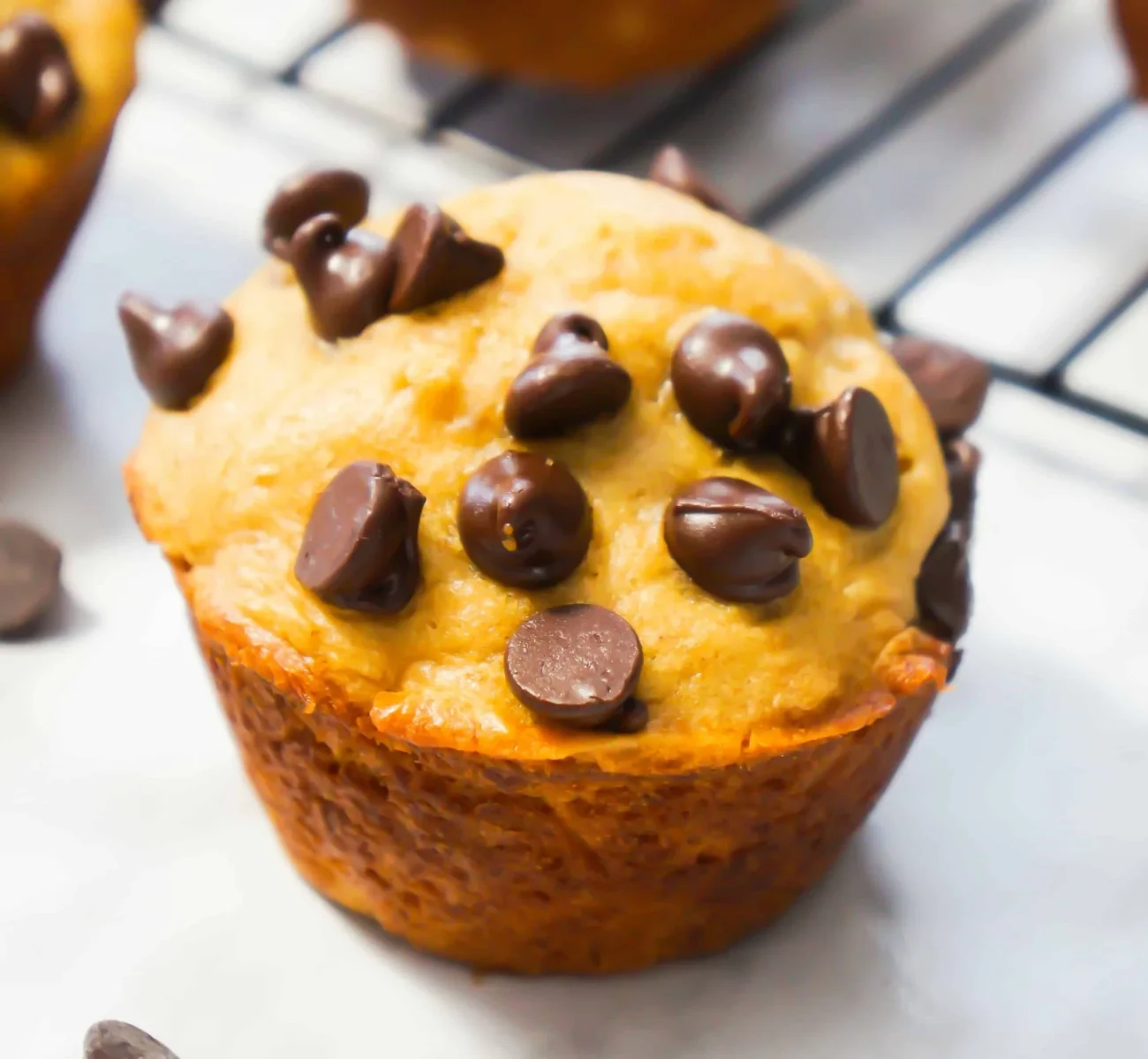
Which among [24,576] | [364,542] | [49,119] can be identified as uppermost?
[364,542]

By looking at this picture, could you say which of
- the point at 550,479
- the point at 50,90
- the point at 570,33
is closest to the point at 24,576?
the point at 50,90

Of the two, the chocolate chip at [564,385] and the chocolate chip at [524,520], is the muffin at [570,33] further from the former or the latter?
the chocolate chip at [524,520]

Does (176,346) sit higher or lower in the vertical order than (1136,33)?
lower

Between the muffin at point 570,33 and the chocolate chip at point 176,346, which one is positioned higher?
the chocolate chip at point 176,346

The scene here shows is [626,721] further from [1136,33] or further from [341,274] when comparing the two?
[1136,33]

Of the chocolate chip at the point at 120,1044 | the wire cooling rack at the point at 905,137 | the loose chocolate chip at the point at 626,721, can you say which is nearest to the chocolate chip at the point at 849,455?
the loose chocolate chip at the point at 626,721

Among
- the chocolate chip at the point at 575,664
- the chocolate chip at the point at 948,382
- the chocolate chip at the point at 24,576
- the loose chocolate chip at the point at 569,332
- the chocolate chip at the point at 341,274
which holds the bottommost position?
the chocolate chip at the point at 24,576
